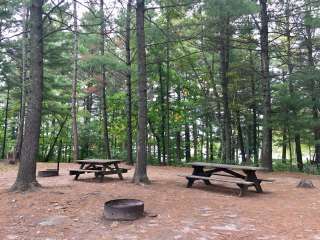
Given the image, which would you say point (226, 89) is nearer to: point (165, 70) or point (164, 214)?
point (165, 70)

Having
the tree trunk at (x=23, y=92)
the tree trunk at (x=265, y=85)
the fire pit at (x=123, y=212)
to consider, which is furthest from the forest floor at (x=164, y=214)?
the tree trunk at (x=23, y=92)

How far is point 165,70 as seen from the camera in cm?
1848

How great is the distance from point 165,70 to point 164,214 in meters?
13.7

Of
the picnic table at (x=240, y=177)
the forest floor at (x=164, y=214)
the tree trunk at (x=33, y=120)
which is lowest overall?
the forest floor at (x=164, y=214)

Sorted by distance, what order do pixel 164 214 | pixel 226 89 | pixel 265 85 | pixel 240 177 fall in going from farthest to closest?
pixel 226 89
pixel 265 85
pixel 240 177
pixel 164 214

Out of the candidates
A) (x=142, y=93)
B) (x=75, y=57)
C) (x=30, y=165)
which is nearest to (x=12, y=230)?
(x=30, y=165)

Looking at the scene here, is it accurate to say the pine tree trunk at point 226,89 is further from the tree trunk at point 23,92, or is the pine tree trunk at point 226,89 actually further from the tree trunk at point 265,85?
the tree trunk at point 23,92

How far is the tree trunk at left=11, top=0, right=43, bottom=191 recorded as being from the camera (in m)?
7.01

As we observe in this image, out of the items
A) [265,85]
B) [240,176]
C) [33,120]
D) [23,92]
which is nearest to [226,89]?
[265,85]

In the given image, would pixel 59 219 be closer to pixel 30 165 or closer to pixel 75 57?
pixel 30 165

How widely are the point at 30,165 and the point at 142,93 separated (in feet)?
10.3

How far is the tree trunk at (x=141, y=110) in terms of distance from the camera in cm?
834

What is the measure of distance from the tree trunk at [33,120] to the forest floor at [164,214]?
0.39 m

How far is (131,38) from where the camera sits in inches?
626
